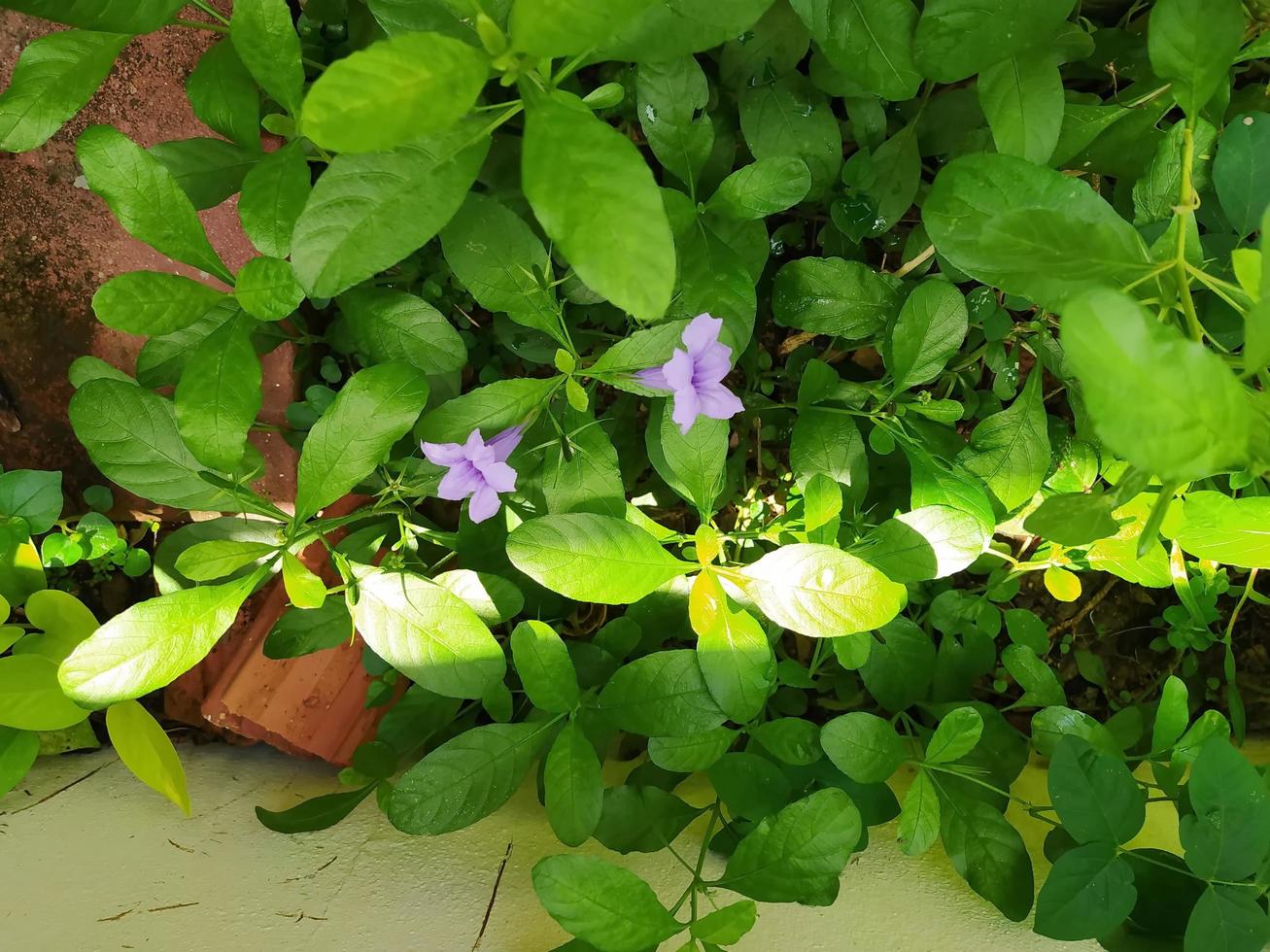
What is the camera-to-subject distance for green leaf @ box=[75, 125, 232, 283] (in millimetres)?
812

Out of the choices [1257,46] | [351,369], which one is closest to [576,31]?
[1257,46]

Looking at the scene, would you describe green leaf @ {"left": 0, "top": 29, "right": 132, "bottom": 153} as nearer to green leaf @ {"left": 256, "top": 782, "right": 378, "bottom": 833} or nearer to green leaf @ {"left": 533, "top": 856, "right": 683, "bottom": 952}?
green leaf @ {"left": 256, "top": 782, "right": 378, "bottom": 833}

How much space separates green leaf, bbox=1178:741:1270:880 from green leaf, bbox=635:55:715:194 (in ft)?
2.57

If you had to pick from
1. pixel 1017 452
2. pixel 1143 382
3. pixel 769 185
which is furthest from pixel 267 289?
pixel 1017 452

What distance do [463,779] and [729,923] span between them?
1.05 ft

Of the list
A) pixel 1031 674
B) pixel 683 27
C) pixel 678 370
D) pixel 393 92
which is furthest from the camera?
pixel 1031 674

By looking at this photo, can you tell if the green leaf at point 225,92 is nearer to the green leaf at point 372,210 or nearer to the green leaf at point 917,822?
the green leaf at point 372,210

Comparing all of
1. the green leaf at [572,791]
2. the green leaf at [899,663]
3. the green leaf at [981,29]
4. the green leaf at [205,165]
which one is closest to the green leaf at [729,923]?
the green leaf at [572,791]

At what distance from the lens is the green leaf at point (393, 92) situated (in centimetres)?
55

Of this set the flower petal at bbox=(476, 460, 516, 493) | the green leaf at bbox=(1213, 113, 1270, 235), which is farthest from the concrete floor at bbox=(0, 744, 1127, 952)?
the green leaf at bbox=(1213, 113, 1270, 235)

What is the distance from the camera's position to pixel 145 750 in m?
0.96

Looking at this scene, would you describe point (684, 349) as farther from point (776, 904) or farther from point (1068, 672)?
point (1068, 672)

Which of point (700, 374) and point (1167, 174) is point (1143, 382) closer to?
point (700, 374)

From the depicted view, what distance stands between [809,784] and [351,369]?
0.87 metres
